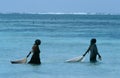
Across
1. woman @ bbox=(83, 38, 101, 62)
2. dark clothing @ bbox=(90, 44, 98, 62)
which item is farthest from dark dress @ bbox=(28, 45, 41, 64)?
dark clothing @ bbox=(90, 44, 98, 62)

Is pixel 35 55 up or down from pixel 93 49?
down

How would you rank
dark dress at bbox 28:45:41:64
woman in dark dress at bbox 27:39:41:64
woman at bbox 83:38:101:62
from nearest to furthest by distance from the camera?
woman in dark dress at bbox 27:39:41:64 → dark dress at bbox 28:45:41:64 → woman at bbox 83:38:101:62

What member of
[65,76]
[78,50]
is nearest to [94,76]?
[65,76]

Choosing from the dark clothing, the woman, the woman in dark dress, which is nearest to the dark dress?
the woman in dark dress

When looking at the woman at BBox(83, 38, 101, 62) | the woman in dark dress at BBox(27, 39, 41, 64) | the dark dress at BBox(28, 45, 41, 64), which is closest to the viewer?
the woman in dark dress at BBox(27, 39, 41, 64)

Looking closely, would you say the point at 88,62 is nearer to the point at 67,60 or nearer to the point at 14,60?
the point at 67,60

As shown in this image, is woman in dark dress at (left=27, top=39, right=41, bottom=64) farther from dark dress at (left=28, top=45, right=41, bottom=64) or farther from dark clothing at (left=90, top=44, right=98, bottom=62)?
dark clothing at (left=90, top=44, right=98, bottom=62)

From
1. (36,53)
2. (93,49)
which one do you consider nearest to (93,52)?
(93,49)

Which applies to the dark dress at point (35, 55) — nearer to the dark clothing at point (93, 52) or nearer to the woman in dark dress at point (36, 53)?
the woman in dark dress at point (36, 53)

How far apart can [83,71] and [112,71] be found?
49.0 inches

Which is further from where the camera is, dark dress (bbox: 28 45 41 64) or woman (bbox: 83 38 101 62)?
woman (bbox: 83 38 101 62)

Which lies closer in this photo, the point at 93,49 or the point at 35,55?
the point at 35,55

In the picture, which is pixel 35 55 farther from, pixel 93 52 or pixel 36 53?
pixel 93 52

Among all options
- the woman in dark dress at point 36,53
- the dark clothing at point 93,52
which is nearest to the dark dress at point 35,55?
the woman in dark dress at point 36,53
